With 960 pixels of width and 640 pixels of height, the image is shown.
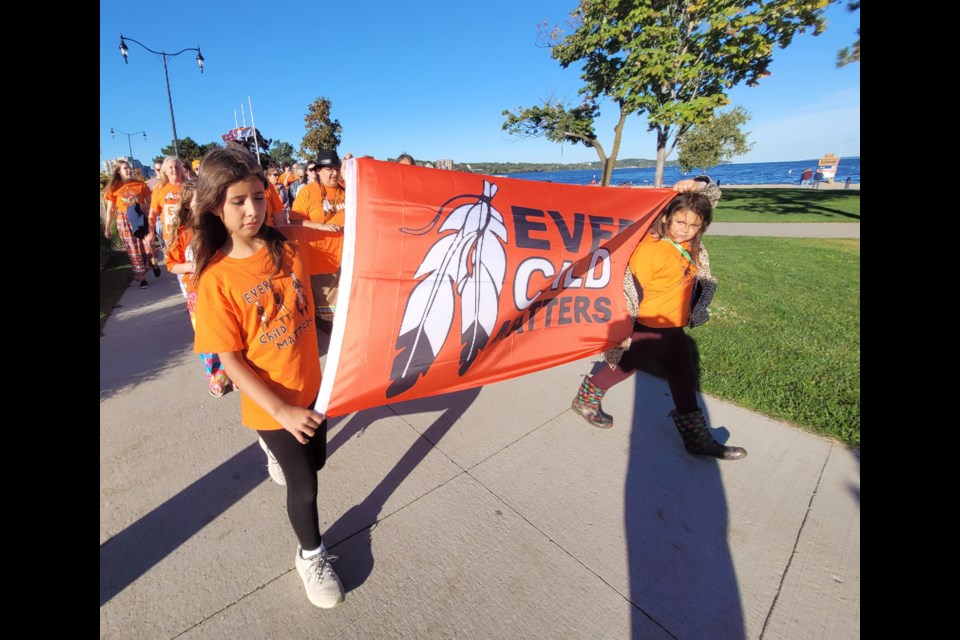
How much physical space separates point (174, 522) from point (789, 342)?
18.3 ft

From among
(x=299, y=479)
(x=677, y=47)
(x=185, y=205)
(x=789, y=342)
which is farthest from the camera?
(x=677, y=47)

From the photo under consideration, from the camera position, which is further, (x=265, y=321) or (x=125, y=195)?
(x=125, y=195)

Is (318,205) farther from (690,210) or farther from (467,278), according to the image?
(690,210)

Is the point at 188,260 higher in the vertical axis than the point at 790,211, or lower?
lower

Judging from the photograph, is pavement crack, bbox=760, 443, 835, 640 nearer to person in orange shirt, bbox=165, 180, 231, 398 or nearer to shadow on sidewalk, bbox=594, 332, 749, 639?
shadow on sidewalk, bbox=594, 332, 749, 639

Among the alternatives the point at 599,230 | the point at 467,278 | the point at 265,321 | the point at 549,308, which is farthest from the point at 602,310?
the point at 265,321

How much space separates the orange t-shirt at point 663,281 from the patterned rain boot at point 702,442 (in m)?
0.63

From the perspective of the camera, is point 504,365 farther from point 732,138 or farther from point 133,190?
point 732,138

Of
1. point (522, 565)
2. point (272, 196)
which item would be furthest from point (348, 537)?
point (272, 196)

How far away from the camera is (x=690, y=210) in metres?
2.55

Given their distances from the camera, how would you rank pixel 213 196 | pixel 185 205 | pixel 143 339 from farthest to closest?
pixel 143 339 < pixel 185 205 < pixel 213 196

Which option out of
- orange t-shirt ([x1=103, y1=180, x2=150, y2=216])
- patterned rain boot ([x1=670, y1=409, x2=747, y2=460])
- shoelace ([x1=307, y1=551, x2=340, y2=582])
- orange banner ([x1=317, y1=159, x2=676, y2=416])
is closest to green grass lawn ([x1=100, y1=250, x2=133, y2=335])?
orange t-shirt ([x1=103, y1=180, x2=150, y2=216])

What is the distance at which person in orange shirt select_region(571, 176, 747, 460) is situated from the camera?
2.61m
